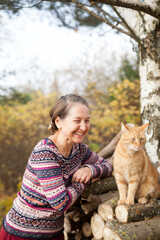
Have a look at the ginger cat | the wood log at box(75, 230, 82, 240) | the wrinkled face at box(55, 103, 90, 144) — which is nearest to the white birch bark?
the ginger cat

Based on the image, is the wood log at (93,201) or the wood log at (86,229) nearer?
the wood log at (93,201)

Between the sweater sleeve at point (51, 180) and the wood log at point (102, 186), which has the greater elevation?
the sweater sleeve at point (51, 180)

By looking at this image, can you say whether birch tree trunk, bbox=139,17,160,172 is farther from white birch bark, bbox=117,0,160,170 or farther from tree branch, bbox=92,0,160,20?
tree branch, bbox=92,0,160,20

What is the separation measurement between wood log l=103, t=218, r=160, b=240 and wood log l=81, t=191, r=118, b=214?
0.96ft

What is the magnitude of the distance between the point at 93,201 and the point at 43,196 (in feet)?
1.99

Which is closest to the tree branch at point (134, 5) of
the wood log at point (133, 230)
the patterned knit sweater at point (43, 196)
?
the patterned knit sweater at point (43, 196)

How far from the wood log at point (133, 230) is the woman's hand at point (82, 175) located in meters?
0.40

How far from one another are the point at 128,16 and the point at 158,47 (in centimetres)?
62

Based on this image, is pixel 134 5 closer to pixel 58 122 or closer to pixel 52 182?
pixel 58 122

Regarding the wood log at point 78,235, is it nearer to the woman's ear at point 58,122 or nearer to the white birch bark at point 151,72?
the white birch bark at point 151,72

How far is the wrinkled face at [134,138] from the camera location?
196 cm

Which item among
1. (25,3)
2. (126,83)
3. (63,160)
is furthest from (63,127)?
(126,83)

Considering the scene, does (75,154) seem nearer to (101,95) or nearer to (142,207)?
(142,207)

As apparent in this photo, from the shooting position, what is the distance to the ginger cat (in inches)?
77.9
